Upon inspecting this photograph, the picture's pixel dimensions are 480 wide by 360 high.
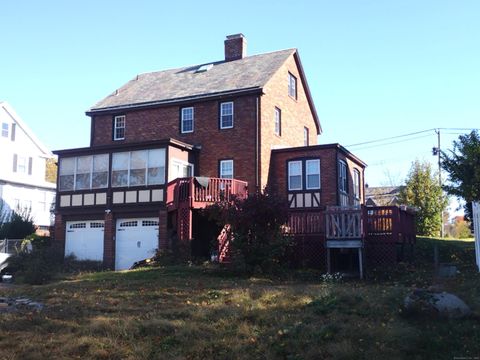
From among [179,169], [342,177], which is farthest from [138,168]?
[342,177]

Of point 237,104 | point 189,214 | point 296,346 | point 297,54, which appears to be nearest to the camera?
point 296,346

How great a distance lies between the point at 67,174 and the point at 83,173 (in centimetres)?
95

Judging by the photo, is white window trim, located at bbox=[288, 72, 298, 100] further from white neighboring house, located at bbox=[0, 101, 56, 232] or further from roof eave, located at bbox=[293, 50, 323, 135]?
white neighboring house, located at bbox=[0, 101, 56, 232]

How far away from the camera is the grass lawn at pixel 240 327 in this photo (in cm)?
820

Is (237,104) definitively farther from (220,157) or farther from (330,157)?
(330,157)

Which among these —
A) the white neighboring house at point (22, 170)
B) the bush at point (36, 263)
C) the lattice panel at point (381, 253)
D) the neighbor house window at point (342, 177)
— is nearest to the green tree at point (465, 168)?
the lattice panel at point (381, 253)

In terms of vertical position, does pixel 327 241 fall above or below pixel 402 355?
above

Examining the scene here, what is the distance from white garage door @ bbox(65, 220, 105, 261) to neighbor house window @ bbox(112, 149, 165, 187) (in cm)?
237

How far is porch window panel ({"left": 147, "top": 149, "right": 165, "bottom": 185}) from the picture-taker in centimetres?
2555

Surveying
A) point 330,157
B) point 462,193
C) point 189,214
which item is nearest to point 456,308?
point 462,193

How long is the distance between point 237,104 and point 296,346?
67.8ft

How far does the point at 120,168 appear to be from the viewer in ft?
87.2

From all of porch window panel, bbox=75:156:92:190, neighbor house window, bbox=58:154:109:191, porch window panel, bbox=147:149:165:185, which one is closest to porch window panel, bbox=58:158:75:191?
neighbor house window, bbox=58:154:109:191

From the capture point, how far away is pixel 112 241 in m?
26.3
